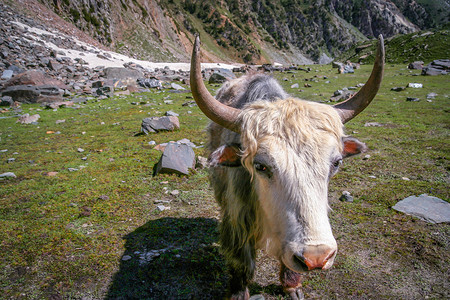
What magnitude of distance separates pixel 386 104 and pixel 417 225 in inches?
404

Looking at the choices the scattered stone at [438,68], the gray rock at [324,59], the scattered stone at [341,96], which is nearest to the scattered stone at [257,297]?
the scattered stone at [341,96]

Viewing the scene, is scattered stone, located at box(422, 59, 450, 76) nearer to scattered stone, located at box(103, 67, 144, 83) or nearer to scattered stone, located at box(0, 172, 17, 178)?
scattered stone, located at box(103, 67, 144, 83)

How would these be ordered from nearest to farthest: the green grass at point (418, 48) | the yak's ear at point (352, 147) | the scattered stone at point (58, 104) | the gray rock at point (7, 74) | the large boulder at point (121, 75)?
the yak's ear at point (352, 147) < the scattered stone at point (58, 104) < the gray rock at point (7, 74) < the large boulder at point (121, 75) < the green grass at point (418, 48)

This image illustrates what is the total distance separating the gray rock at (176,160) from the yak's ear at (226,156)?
3680mm

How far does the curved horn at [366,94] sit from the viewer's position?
2.45 meters

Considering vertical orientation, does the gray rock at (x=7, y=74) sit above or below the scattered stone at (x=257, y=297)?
below

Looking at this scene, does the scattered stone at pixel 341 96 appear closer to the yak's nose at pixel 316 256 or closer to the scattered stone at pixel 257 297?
the scattered stone at pixel 257 297

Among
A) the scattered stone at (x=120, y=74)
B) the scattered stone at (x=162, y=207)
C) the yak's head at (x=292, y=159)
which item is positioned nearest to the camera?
the yak's head at (x=292, y=159)

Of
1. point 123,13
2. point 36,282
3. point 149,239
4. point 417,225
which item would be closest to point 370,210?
point 417,225

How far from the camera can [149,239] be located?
405 cm

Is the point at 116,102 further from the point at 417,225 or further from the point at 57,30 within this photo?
the point at 57,30

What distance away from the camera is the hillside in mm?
45969

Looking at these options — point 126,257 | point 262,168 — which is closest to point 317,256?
point 262,168

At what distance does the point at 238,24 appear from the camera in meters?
105
